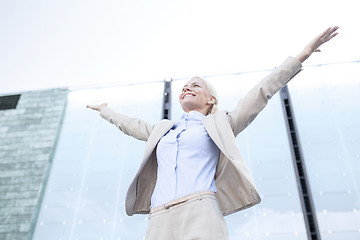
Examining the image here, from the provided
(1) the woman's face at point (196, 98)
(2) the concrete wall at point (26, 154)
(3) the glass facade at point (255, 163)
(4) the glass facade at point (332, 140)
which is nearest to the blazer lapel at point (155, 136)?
(1) the woman's face at point (196, 98)

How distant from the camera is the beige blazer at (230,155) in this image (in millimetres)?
994

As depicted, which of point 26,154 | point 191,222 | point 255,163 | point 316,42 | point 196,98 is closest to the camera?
point 191,222

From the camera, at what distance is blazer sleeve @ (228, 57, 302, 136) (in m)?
1.07

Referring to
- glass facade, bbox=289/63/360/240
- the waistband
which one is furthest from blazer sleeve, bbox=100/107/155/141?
glass facade, bbox=289/63/360/240

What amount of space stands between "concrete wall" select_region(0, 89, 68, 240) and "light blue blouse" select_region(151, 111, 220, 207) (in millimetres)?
4362

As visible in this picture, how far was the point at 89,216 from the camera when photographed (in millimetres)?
4574

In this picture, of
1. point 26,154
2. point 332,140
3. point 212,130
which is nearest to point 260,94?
point 212,130

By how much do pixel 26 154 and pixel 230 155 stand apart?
5.29 metres

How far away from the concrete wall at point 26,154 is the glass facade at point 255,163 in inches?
6.9

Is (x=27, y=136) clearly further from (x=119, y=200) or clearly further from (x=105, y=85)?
(x=119, y=200)

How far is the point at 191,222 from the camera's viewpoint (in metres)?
0.86

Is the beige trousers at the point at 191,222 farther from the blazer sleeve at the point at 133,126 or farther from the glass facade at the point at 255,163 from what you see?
the glass facade at the point at 255,163

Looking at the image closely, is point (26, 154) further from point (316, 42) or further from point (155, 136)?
point (316, 42)

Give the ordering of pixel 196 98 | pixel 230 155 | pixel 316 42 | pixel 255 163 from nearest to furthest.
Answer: pixel 230 155 → pixel 316 42 → pixel 196 98 → pixel 255 163
